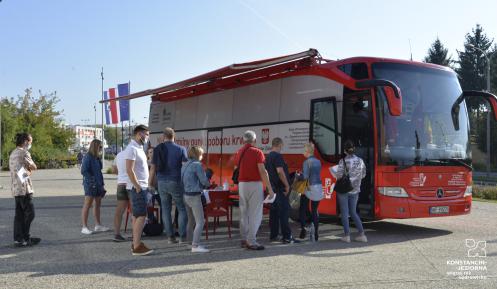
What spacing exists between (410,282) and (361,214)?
143 inches

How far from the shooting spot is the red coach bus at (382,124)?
9375 mm

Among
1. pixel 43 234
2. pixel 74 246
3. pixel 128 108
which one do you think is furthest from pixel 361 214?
pixel 128 108

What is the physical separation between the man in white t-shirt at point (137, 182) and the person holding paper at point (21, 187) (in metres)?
1.80

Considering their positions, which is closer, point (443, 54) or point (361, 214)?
point (361, 214)

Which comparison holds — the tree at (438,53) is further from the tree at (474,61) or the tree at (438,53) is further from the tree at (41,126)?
the tree at (41,126)

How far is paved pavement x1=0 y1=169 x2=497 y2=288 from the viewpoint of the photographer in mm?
6164

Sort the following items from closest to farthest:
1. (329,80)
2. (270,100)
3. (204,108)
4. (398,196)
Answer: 1. (398,196)
2. (329,80)
3. (270,100)
4. (204,108)

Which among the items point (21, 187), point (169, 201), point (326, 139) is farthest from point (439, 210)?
point (21, 187)

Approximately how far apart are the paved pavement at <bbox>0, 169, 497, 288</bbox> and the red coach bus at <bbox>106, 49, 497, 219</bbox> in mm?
818

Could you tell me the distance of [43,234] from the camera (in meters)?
9.92

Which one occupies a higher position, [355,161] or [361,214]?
[355,161]

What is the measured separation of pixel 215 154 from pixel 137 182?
655 centimetres

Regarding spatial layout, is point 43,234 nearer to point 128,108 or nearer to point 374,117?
point 374,117

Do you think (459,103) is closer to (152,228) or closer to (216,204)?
(216,204)
